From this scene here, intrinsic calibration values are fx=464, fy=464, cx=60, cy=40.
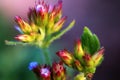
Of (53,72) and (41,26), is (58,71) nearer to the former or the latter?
(53,72)

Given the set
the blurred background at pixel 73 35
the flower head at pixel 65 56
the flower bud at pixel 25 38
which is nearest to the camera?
the flower head at pixel 65 56

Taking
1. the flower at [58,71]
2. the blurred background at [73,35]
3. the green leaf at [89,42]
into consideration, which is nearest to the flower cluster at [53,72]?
the flower at [58,71]

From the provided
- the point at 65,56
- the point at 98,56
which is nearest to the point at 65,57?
the point at 65,56

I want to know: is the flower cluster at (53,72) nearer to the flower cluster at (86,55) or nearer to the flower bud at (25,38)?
the flower cluster at (86,55)

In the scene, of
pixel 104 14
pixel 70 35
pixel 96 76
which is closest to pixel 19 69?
pixel 96 76

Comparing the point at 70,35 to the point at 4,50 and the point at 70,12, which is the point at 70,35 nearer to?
the point at 70,12

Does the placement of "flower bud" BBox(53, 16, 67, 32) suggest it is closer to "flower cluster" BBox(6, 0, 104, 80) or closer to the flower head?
"flower cluster" BBox(6, 0, 104, 80)

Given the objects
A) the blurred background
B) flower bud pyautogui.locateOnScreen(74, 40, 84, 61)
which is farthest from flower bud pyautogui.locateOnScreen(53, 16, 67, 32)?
the blurred background
